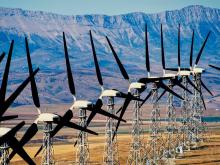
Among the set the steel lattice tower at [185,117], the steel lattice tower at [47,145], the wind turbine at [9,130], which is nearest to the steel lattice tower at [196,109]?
the steel lattice tower at [185,117]

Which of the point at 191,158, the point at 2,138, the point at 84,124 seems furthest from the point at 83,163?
the point at 191,158

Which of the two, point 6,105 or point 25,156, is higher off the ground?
point 6,105

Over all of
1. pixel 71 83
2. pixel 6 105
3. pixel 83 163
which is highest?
pixel 71 83

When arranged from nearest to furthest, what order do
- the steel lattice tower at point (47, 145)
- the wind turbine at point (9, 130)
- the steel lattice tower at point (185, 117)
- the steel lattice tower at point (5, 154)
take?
the wind turbine at point (9, 130), the steel lattice tower at point (5, 154), the steel lattice tower at point (47, 145), the steel lattice tower at point (185, 117)

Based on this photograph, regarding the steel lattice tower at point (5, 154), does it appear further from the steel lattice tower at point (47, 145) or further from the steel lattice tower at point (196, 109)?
the steel lattice tower at point (196, 109)

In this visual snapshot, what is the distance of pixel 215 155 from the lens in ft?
427

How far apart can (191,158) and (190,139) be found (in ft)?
87.0

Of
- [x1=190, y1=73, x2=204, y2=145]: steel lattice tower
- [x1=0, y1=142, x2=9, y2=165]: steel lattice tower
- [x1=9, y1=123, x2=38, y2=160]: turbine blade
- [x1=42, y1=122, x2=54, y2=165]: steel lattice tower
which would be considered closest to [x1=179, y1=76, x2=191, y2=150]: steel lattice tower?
[x1=190, y1=73, x2=204, y2=145]: steel lattice tower

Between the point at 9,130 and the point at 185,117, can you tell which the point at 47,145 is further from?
the point at 185,117

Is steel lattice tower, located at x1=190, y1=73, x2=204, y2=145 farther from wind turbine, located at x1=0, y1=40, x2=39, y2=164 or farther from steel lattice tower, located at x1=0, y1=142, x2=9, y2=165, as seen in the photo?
steel lattice tower, located at x1=0, y1=142, x2=9, y2=165

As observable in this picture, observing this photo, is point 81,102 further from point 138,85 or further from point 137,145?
point 137,145

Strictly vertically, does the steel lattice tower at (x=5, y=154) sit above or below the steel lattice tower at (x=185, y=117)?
below

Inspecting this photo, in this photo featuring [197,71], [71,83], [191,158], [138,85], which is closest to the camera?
[71,83]

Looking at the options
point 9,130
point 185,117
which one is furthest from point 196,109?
point 9,130
